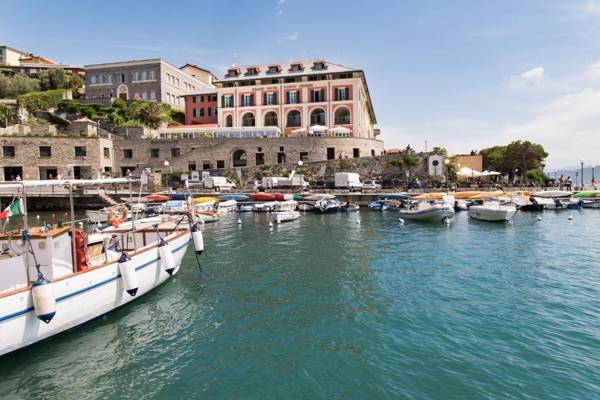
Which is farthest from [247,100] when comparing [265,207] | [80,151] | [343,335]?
[343,335]

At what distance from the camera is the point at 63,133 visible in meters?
60.6

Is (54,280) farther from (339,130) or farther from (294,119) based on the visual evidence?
(294,119)

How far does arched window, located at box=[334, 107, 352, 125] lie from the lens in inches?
2621

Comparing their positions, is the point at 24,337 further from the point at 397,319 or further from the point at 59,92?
the point at 59,92

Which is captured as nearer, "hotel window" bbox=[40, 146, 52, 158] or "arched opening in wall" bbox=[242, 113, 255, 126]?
"hotel window" bbox=[40, 146, 52, 158]

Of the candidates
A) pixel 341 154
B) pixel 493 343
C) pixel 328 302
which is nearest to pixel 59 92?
pixel 341 154

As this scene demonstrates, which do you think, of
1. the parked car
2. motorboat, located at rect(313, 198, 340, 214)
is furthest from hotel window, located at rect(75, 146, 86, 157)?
the parked car

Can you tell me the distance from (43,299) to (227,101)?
209 feet

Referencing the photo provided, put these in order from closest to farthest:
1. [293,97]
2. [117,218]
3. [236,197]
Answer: [117,218]
[236,197]
[293,97]

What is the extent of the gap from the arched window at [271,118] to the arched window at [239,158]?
355 inches

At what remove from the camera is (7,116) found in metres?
60.6

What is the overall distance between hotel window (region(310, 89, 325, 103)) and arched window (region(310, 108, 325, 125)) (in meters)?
1.72

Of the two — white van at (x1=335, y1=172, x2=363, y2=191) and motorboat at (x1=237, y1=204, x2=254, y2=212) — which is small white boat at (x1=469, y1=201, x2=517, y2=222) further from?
motorboat at (x1=237, y1=204, x2=254, y2=212)

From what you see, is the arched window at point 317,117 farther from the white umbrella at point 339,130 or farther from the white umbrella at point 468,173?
the white umbrella at point 468,173
